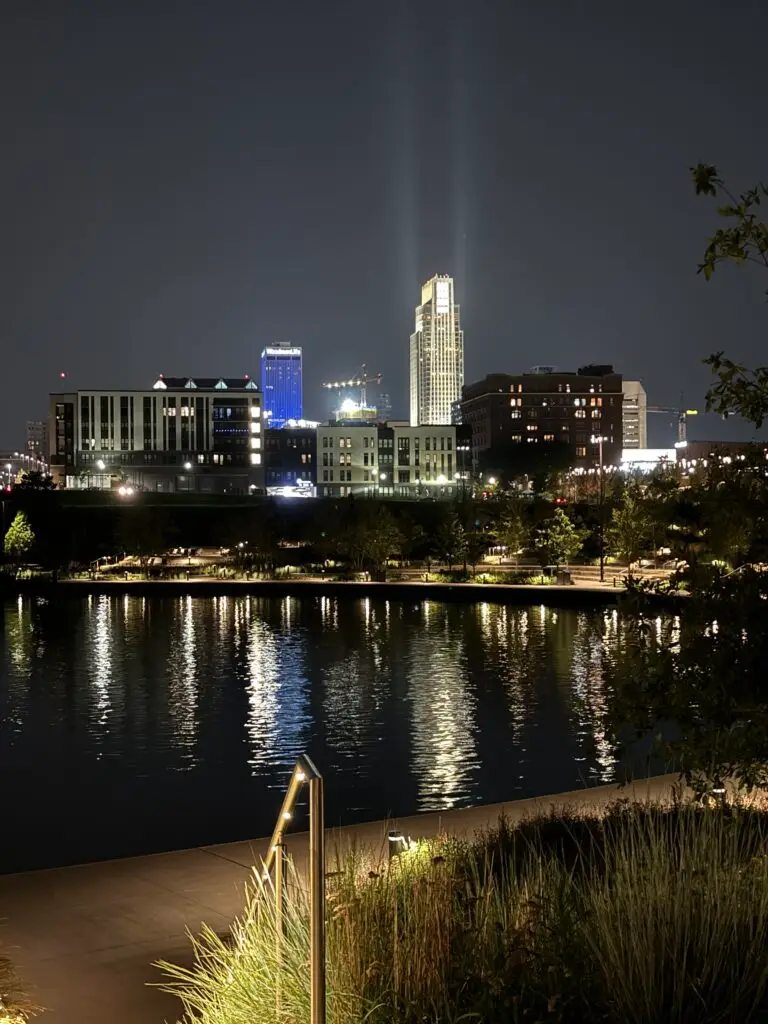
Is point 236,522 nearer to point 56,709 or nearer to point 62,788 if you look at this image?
point 56,709

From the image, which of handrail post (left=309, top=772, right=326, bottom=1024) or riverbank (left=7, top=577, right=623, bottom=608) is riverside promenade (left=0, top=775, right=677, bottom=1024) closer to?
handrail post (left=309, top=772, right=326, bottom=1024)

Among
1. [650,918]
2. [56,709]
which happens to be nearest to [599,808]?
[650,918]

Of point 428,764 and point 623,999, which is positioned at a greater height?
point 623,999

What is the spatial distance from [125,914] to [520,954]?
13.7ft

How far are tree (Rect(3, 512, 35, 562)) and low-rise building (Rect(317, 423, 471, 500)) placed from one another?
85181mm

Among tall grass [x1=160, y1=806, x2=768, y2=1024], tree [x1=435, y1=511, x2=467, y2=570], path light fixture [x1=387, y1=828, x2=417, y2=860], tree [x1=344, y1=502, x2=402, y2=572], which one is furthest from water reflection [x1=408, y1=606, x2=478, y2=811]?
tree [x1=435, y1=511, x2=467, y2=570]

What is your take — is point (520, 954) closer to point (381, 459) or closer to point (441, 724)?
point (441, 724)

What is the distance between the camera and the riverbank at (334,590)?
5131 centimetres

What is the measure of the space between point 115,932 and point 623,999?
433 centimetres

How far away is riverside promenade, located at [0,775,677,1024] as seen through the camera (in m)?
7.23

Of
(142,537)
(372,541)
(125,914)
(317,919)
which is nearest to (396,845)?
(125,914)

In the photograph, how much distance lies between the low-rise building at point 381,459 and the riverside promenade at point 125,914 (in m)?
147

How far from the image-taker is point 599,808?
11.7 metres

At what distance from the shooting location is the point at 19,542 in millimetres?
72938
